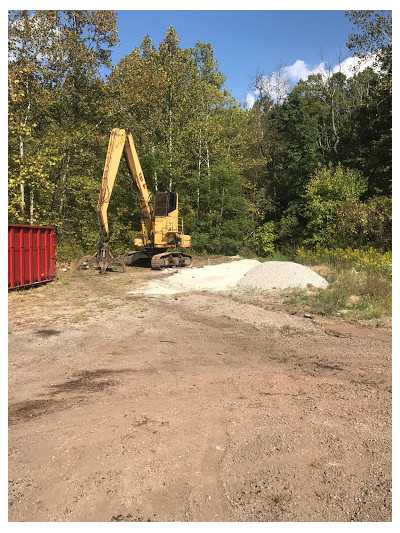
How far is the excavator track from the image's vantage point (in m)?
17.3

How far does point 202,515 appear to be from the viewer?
8.58 ft

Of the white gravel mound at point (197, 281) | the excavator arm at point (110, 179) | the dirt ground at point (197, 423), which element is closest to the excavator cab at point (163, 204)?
the excavator arm at point (110, 179)

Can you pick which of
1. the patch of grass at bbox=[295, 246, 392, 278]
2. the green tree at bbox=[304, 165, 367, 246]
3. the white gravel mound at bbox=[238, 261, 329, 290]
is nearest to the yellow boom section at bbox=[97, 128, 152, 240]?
the white gravel mound at bbox=[238, 261, 329, 290]

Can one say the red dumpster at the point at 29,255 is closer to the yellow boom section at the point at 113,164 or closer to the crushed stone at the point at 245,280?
the yellow boom section at the point at 113,164

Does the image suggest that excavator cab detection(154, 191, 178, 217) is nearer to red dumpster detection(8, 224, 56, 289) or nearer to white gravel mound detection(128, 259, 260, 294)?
white gravel mound detection(128, 259, 260, 294)

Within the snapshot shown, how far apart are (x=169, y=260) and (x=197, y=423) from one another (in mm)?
14727

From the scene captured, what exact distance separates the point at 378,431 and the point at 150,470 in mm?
2266

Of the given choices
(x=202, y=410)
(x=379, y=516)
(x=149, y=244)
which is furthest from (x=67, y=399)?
(x=149, y=244)

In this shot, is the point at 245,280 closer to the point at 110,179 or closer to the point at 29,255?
the point at 110,179

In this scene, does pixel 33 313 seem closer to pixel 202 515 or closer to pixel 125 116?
pixel 202 515

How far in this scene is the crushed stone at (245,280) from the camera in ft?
39.9

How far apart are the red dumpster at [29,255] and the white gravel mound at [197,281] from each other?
2.90m

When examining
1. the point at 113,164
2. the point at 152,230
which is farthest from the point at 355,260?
the point at 113,164

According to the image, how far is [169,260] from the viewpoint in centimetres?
1838
